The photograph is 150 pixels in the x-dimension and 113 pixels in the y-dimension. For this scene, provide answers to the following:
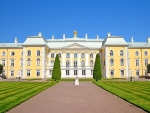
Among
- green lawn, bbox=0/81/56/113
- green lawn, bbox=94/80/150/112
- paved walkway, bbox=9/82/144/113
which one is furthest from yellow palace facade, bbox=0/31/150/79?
paved walkway, bbox=9/82/144/113

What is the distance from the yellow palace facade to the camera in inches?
2022

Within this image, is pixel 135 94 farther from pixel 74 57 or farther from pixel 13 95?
pixel 74 57

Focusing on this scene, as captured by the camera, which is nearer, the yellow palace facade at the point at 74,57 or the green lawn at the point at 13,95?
the green lawn at the point at 13,95

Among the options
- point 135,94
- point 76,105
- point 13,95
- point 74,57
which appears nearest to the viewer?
point 76,105

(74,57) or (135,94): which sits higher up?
(74,57)

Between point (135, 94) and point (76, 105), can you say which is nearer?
point (76, 105)

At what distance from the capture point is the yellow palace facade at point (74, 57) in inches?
2022

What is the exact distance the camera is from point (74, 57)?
5597cm

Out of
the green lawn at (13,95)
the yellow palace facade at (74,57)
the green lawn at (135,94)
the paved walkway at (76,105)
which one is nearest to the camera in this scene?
the paved walkway at (76,105)

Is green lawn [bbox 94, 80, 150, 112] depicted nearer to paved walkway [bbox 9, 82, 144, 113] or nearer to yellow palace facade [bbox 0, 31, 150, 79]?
paved walkway [bbox 9, 82, 144, 113]

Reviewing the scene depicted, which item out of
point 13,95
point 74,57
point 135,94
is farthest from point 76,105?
point 74,57

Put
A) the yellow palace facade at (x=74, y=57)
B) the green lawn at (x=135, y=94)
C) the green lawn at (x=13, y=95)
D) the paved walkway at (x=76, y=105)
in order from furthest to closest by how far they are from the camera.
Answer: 1. the yellow palace facade at (x=74, y=57)
2. the green lawn at (x=135, y=94)
3. the green lawn at (x=13, y=95)
4. the paved walkway at (x=76, y=105)

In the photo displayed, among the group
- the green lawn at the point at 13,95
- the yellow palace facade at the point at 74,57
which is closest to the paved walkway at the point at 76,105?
the green lawn at the point at 13,95

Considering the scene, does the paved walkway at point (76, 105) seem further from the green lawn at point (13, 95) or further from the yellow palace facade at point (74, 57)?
the yellow palace facade at point (74, 57)
